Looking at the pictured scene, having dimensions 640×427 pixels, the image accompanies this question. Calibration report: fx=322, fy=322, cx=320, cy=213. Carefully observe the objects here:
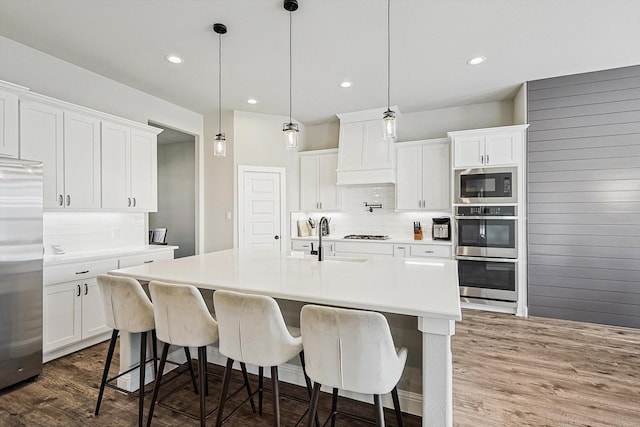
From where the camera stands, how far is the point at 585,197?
12.5 feet

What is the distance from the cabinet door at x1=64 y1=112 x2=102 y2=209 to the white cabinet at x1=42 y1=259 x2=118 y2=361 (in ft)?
2.25

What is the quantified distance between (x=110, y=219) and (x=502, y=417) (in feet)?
13.9

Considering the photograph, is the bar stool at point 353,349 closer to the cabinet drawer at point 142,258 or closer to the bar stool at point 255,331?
the bar stool at point 255,331

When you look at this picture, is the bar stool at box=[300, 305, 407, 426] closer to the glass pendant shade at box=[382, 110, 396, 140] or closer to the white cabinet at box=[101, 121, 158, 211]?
the glass pendant shade at box=[382, 110, 396, 140]

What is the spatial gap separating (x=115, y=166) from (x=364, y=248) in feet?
11.1

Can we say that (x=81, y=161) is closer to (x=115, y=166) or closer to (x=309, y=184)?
(x=115, y=166)

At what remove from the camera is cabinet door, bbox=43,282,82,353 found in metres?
2.76

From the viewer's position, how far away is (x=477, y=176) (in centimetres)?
425

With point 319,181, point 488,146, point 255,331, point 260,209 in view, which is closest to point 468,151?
point 488,146

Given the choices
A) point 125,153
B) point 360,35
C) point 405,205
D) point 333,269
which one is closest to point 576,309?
point 405,205

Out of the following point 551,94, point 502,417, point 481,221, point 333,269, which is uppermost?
point 551,94

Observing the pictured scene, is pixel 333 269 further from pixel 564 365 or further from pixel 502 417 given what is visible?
pixel 564 365

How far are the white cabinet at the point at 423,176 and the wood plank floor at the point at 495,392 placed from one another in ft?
6.78

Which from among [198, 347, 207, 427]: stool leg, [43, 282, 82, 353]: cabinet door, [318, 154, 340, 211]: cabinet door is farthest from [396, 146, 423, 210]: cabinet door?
[43, 282, 82, 353]: cabinet door
